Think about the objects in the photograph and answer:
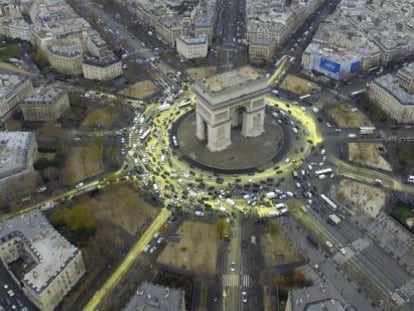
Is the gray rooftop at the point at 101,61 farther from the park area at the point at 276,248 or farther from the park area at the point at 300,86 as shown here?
the park area at the point at 276,248

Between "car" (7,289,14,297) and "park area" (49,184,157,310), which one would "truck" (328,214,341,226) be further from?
"car" (7,289,14,297)

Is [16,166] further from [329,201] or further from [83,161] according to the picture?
[329,201]

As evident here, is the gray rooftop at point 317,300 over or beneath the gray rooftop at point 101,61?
beneath

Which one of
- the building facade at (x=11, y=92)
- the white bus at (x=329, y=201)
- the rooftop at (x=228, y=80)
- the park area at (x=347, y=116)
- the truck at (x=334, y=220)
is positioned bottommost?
the truck at (x=334, y=220)

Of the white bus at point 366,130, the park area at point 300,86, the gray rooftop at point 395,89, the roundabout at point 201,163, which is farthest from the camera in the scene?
the park area at point 300,86

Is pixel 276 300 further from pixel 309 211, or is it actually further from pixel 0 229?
pixel 0 229

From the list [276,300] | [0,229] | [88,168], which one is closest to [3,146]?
[88,168]

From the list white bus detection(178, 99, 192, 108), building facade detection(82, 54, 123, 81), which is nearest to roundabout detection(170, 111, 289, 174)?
white bus detection(178, 99, 192, 108)

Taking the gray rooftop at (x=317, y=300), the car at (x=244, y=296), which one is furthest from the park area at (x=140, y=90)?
the gray rooftop at (x=317, y=300)
